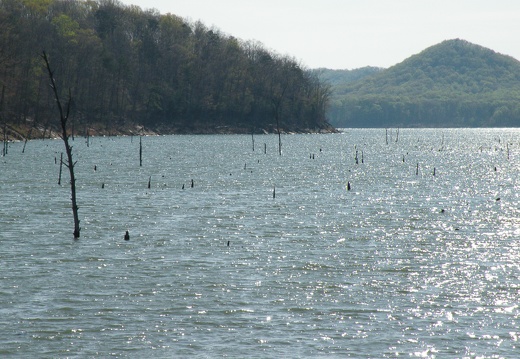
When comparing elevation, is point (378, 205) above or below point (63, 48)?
below

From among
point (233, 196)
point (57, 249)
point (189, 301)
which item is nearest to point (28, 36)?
point (233, 196)

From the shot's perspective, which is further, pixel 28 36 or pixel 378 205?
pixel 28 36

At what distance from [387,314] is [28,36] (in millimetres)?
155517

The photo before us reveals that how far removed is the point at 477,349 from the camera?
19.6 meters

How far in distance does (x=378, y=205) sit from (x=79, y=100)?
145720mm

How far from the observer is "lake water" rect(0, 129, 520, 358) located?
Result: 2034 centimetres

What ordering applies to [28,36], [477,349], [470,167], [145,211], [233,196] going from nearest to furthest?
[477,349] < [145,211] < [233,196] < [470,167] < [28,36]

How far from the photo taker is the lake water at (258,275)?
2034 cm

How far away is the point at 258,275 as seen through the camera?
94.2 feet

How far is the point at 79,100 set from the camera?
613 ft

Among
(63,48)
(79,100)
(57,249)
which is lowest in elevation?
(57,249)

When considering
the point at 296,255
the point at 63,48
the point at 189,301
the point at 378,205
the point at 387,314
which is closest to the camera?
the point at 387,314

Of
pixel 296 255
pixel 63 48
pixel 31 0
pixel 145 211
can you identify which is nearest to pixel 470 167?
pixel 145 211

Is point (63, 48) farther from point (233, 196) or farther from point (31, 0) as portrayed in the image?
point (233, 196)
